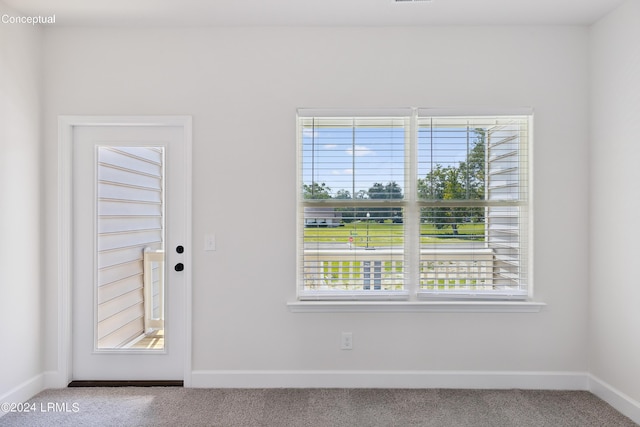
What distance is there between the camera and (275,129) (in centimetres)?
305

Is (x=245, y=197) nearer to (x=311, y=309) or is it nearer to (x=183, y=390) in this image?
(x=311, y=309)

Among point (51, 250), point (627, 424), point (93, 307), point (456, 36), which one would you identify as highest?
point (456, 36)

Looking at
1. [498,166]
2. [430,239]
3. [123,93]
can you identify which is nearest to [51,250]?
[123,93]

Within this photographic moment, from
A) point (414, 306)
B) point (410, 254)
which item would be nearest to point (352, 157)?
point (410, 254)

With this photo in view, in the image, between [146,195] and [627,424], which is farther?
[146,195]

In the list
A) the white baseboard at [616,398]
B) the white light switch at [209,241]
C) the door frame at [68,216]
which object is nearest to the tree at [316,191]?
the white light switch at [209,241]

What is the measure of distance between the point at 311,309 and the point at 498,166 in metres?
1.67

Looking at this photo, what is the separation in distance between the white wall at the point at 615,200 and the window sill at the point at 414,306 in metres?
0.43

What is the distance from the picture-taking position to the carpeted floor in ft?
8.47

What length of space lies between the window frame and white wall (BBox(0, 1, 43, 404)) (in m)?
1.78

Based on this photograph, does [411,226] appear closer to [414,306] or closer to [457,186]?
[457,186]

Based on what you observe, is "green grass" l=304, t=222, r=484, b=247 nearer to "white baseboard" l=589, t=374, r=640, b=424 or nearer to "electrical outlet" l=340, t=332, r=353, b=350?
"electrical outlet" l=340, t=332, r=353, b=350

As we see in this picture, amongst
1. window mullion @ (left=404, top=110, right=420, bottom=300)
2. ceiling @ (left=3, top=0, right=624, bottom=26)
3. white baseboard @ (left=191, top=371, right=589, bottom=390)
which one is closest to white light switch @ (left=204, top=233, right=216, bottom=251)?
white baseboard @ (left=191, top=371, right=589, bottom=390)

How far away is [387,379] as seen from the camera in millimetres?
3045
